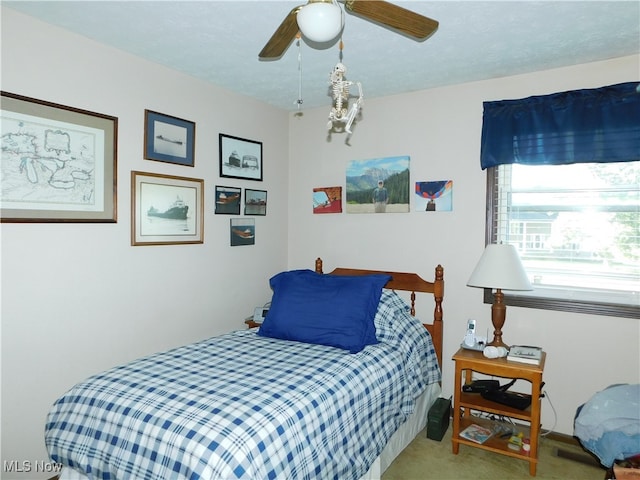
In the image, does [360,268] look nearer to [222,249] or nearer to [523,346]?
[222,249]

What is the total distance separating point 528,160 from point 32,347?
3.24 m

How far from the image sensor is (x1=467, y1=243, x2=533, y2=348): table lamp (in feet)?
8.92

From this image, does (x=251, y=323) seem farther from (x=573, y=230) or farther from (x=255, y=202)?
(x=573, y=230)

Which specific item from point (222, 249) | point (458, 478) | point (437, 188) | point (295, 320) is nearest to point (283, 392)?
point (295, 320)

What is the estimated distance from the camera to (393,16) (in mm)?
1627

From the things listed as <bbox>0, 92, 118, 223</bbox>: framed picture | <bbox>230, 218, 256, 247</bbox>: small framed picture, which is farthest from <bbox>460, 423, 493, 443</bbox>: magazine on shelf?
<bbox>0, 92, 118, 223</bbox>: framed picture

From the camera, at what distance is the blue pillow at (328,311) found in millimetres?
2711

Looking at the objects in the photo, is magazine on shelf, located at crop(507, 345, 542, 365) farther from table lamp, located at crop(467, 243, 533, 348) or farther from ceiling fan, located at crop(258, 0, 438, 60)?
ceiling fan, located at crop(258, 0, 438, 60)

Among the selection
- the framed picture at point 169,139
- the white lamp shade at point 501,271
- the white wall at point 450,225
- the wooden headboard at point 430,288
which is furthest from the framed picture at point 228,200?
the white lamp shade at point 501,271

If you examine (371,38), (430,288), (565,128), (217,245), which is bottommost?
(430,288)

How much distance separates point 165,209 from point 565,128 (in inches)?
108

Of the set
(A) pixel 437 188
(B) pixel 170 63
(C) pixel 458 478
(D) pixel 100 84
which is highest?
Result: (B) pixel 170 63

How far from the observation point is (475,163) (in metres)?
3.22

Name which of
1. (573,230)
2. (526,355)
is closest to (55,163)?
(526,355)
